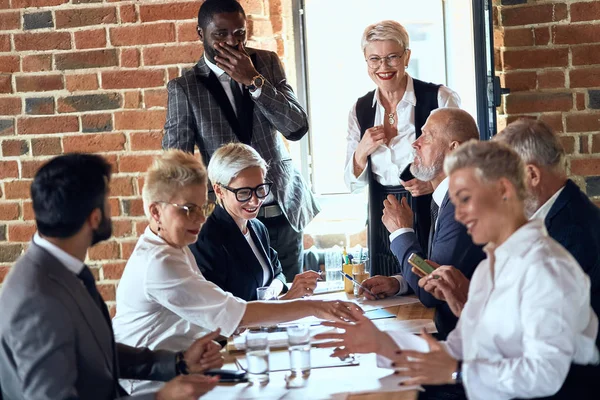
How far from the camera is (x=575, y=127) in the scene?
3744 millimetres

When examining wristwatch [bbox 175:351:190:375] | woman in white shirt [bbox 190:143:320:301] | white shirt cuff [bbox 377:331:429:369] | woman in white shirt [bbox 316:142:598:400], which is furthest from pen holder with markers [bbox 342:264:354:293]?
woman in white shirt [bbox 316:142:598:400]

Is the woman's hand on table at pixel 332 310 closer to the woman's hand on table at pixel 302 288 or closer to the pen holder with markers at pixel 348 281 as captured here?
the woman's hand on table at pixel 302 288

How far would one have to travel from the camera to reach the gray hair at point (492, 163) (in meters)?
1.84

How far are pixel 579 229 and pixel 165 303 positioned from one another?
43.3 inches

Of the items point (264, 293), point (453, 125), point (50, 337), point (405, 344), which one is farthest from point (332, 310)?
point (50, 337)

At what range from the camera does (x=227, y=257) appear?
300 cm

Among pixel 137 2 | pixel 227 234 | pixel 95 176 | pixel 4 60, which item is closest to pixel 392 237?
pixel 227 234

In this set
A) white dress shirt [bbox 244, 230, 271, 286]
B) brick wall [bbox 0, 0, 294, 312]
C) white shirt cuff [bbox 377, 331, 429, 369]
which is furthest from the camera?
brick wall [bbox 0, 0, 294, 312]

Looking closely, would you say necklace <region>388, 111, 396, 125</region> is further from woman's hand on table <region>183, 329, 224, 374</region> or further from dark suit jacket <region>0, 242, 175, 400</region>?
dark suit jacket <region>0, 242, 175, 400</region>

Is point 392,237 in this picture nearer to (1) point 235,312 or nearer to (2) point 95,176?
(1) point 235,312

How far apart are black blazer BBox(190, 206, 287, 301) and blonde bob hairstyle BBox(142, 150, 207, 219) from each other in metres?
0.55

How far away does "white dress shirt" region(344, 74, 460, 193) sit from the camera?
3.57m

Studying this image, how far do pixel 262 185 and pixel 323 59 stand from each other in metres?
1.60

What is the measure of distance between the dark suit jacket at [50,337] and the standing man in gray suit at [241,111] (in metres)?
1.74
